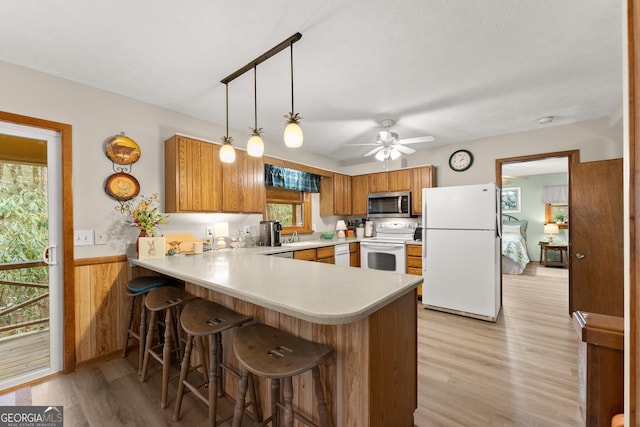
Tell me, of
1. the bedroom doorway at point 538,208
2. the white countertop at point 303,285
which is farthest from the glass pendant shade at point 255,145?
the bedroom doorway at point 538,208

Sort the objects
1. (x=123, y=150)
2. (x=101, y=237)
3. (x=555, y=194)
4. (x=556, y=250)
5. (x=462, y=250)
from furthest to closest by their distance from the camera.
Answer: (x=555, y=194) → (x=556, y=250) → (x=462, y=250) → (x=123, y=150) → (x=101, y=237)

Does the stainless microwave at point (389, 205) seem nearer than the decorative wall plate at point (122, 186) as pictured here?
No

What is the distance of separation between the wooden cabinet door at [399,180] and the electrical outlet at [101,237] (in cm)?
396

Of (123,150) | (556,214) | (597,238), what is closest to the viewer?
(123,150)

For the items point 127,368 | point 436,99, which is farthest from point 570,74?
point 127,368

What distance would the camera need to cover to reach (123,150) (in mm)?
2516

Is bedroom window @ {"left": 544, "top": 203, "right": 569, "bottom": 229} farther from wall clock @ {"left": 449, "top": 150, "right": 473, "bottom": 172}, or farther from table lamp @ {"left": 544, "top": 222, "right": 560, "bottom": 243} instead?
wall clock @ {"left": 449, "top": 150, "right": 473, "bottom": 172}

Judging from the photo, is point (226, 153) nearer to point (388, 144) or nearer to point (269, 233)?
point (269, 233)

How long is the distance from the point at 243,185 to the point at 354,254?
225 cm

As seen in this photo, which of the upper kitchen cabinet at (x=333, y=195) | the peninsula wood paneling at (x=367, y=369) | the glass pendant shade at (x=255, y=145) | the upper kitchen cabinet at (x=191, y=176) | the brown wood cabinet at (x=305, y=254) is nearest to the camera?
the peninsula wood paneling at (x=367, y=369)

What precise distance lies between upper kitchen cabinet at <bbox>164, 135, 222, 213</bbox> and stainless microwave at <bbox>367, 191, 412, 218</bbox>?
109 inches

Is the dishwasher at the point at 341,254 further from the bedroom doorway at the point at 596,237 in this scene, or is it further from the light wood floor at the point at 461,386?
the bedroom doorway at the point at 596,237

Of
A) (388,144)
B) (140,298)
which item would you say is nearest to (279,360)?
(140,298)

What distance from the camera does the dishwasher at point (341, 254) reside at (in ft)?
13.6
